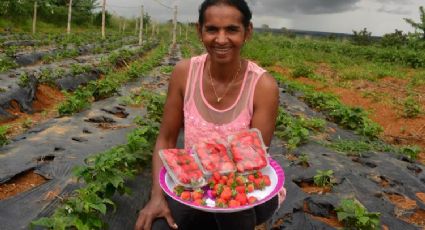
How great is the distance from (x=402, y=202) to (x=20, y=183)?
3.68 meters

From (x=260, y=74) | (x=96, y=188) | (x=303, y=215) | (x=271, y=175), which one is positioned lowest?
(x=303, y=215)

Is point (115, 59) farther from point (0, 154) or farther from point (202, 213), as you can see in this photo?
point (202, 213)

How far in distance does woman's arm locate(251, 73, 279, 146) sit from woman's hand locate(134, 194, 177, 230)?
0.74 m

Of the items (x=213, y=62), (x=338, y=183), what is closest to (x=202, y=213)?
(x=213, y=62)

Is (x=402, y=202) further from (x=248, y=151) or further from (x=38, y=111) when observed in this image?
(x=38, y=111)

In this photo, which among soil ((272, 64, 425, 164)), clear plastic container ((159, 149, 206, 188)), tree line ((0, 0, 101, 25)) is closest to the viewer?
clear plastic container ((159, 149, 206, 188))

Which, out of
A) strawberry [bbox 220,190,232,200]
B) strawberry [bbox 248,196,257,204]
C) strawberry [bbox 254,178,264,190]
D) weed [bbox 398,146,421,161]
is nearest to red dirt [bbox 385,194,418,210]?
weed [bbox 398,146,421,161]

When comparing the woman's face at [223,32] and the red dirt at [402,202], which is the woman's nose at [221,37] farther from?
the red dirt at [402,202]

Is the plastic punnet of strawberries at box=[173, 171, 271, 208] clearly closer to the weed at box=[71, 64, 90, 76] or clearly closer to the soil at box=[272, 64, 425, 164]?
the soil at box=[272, 64, 425, 164]

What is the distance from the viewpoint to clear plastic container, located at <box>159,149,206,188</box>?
7.18ft

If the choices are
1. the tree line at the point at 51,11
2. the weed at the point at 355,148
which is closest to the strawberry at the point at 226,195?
the weed at the point at 355,148

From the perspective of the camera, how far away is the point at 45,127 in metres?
5.80

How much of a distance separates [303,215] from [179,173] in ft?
6.18

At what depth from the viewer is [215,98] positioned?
9.00ft
